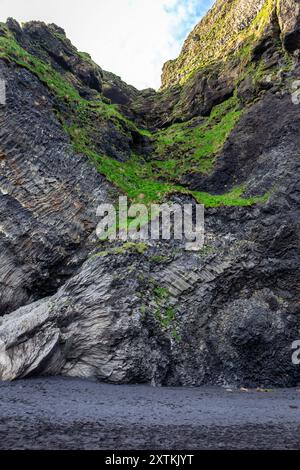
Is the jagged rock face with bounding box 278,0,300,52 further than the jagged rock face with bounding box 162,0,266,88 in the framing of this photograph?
No

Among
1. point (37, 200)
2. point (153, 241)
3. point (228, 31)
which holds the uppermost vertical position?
point (228, 31)

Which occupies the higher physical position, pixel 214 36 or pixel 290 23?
pixel 214 36

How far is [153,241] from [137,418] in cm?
1255

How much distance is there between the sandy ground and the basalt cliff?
8.04 feet

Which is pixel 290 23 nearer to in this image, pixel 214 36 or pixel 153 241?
pixel 214 36

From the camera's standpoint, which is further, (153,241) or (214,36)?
(214,36)

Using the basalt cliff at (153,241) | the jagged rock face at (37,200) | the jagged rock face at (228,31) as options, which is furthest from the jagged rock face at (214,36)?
the jagged rock face at (37,200)

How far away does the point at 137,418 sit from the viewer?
10102mm

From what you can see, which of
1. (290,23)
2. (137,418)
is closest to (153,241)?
(137,418)

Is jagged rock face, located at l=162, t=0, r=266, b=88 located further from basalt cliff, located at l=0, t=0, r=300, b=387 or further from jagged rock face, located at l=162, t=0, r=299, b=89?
basalt cliff, located at l=0, t=0, r=300, b=387

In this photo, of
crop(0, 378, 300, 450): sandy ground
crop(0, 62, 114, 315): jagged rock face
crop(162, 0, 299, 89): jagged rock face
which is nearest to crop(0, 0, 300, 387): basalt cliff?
crop(0, 62, 114, 315): jagged rock face

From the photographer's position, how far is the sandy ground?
7.79m
